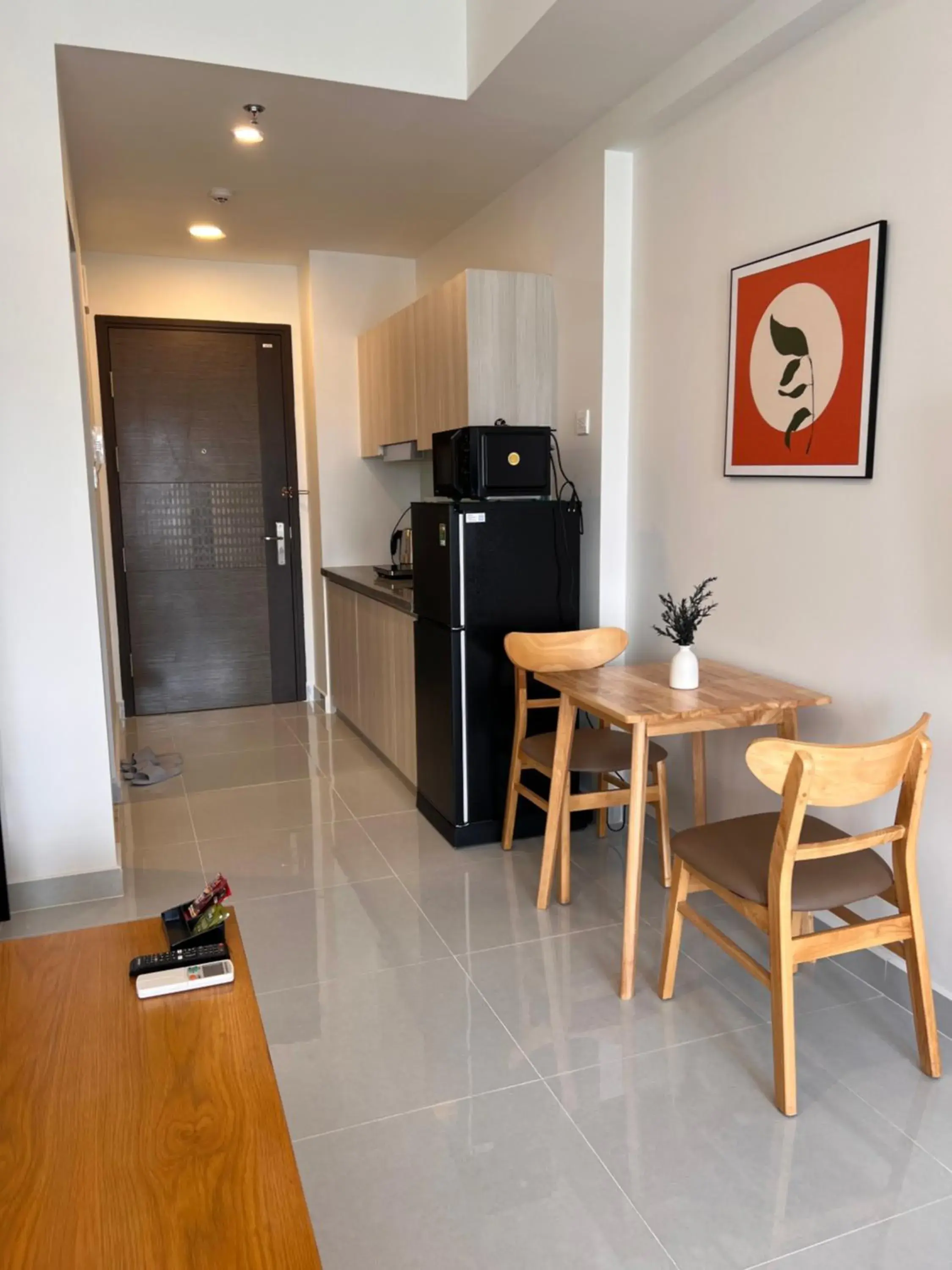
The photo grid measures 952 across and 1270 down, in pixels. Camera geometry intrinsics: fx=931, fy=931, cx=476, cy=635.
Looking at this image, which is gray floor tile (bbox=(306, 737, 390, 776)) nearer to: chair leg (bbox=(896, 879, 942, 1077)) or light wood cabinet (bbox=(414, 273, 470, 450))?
light wood cabinet (bbox=(414, 273, 470, 450))

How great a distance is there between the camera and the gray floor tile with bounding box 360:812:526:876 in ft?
10.8

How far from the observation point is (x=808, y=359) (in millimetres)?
2582

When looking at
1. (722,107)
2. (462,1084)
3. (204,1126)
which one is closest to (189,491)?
(722,107)

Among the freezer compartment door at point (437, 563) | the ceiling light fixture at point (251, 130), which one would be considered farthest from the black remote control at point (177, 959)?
the ceiling light fixture at point (251, 130)

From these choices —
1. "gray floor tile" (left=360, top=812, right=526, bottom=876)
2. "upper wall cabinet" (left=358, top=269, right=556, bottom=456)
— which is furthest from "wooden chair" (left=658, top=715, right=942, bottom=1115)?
"upper wall cabinet" (left=358, top=269, right=556, bottom=456)

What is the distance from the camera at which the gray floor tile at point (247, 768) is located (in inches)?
167

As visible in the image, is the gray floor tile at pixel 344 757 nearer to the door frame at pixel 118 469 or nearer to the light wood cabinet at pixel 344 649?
the light wood cabinet at pixel 344 649

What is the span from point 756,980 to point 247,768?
2699 millimetres

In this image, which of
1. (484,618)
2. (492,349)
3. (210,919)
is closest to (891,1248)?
(210,919)

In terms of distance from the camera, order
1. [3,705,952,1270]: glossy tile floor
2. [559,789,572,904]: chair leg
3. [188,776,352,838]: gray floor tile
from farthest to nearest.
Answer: [188,776,352,838]: gray floor tile < [559,789,572,904]: chair leg < [3,705,952,1270]: glossy tile floor

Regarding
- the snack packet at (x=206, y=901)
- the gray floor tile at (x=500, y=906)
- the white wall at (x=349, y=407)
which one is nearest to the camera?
the snack packet at (x=206, y=901)

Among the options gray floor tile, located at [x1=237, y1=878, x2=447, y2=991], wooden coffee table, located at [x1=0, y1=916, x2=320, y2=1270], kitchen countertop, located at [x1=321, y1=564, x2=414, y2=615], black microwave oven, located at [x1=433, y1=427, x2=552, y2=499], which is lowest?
gray floor tile, located at [x1=237, y1=878, x2=447, y2=991]

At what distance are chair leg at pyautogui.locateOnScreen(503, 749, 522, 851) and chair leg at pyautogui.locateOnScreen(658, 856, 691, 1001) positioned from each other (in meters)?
0.96

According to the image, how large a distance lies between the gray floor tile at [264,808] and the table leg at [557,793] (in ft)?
3.61
